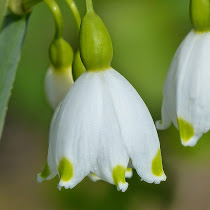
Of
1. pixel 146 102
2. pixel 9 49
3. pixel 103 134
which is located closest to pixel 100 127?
pixel 103 134

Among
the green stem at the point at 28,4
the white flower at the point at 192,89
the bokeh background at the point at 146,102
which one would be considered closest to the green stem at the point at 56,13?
the green stem at the point at 28,4

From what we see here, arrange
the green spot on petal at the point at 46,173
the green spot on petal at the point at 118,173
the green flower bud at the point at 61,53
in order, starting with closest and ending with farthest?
the green spot on petal at the point at 118,173
the green spot on petal at the point at 46,173
the green flower bud at the point at 61,53

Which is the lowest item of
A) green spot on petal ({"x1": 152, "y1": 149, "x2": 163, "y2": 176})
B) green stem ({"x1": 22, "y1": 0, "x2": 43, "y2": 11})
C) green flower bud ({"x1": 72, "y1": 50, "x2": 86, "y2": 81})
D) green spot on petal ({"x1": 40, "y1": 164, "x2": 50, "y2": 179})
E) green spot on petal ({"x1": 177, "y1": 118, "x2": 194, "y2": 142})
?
green spot on petal ({"x1": 40, "y1": 164, "x2": 50, "y2": 179})

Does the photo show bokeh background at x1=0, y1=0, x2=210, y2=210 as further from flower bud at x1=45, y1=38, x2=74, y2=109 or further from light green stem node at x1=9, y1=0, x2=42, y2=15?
light green stem node at x1=9, y1=0, x2=42, y2=15

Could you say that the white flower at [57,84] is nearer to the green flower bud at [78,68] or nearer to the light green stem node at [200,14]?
the green flower bud at [78,68]

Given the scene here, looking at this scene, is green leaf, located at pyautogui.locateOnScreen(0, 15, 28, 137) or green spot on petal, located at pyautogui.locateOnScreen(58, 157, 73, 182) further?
green leaf, located at pyautogui.locateOnScreen(0, 15, 28, 137)

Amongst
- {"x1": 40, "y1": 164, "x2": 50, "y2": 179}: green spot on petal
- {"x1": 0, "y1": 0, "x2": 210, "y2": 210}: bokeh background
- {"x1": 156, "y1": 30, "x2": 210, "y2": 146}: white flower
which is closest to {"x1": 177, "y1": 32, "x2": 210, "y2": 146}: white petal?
{"x1": 156, "y1": 30, "x2": 210, "y2": 146}: white flower

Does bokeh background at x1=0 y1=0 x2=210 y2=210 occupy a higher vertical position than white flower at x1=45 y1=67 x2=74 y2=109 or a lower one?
lower
